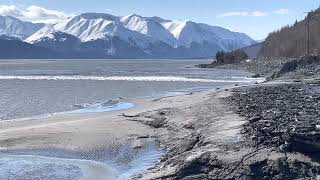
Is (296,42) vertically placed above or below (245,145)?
above

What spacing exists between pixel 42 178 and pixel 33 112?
2345 centimetres

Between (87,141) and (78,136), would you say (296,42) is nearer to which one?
(78,136)

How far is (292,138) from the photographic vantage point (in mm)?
16734

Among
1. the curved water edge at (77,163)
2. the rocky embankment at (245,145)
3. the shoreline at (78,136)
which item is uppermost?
the rocky embankment at (245,145)

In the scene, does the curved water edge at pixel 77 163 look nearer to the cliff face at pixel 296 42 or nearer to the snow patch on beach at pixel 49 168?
the snow patch on beach at pixel 49 168

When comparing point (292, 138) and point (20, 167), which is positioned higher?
point (292, 138)

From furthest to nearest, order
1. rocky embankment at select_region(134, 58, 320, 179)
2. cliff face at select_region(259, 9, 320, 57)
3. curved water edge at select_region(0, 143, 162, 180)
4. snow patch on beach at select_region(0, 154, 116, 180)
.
A: cliff face at select_region(259, 9, 320, 57) → curved water edge at select_region(0, 143, 162, 180) → snow patch on beach at select_region(0, 154, 116, 180) → rocky embankment at select_region(134, 58, 320, 179)

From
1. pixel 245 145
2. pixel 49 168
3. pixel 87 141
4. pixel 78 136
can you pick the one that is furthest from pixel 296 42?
pixel 245 145

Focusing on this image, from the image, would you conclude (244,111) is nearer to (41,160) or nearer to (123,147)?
(123,147)

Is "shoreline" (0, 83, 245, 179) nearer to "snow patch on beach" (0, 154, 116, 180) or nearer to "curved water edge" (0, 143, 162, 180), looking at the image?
"curved water edge" (0, 143, 162, 180)

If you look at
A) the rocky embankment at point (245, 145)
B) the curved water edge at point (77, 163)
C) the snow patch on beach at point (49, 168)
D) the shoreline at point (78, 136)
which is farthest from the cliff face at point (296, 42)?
the snow patch on beach at point (49, 168)

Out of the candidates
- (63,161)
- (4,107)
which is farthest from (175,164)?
(4,107)

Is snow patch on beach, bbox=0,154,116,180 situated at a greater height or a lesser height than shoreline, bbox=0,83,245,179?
lesser

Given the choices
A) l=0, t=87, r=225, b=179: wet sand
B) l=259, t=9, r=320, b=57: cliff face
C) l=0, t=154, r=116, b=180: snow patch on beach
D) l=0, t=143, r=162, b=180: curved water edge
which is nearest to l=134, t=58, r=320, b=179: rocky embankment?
l=0, t=143, r=162, b=180: curved water edge
